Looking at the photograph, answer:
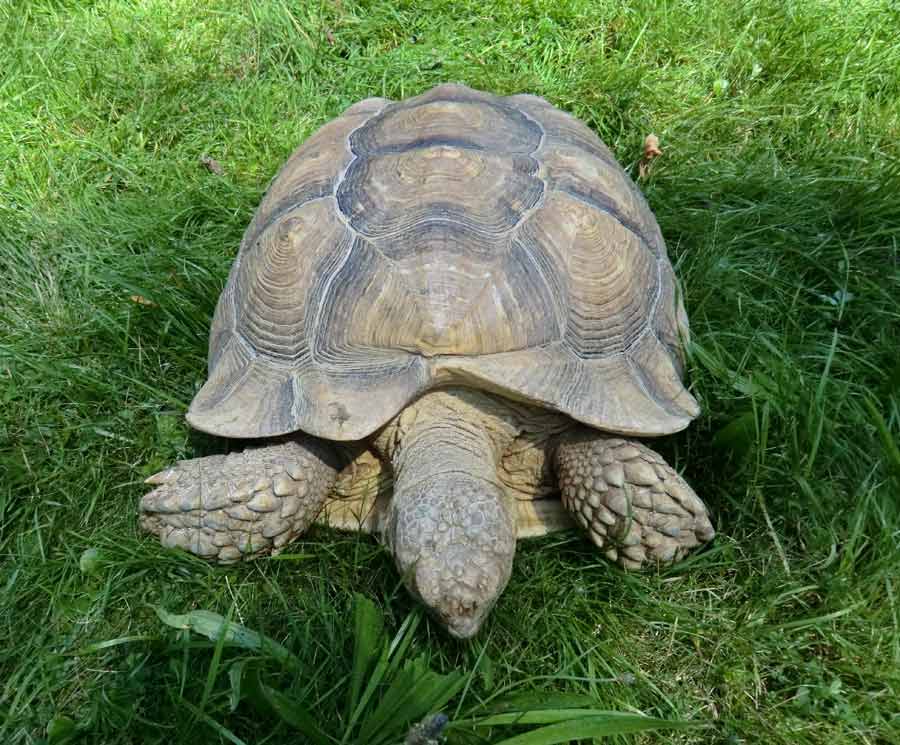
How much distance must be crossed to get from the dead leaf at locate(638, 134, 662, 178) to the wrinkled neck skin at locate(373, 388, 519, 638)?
2.02 metres

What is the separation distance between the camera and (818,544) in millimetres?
2381

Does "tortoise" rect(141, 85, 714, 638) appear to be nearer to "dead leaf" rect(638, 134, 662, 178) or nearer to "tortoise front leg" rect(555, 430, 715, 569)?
"tortoise front leg" rect(555, 430, 715, 569)

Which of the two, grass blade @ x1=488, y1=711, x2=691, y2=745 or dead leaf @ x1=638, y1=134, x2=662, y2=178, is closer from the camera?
grass blade @ x1=488, y1=711, x2=691, y2=745

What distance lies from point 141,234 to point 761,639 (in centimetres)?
337

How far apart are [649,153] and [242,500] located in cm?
285

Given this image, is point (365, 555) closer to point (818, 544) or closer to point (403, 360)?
point (403, 360)

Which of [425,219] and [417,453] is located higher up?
[425,219]

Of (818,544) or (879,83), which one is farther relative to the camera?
(879,83)

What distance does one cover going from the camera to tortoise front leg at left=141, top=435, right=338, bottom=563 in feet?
8.13

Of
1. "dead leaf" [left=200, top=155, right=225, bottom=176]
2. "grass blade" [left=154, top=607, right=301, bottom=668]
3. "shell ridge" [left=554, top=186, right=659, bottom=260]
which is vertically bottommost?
"grass blade" [left=154, top=607, right=301, bottom=668]

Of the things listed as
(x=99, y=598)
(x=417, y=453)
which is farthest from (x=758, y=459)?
(x=99, y=598)

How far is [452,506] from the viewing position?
2156 millimetres

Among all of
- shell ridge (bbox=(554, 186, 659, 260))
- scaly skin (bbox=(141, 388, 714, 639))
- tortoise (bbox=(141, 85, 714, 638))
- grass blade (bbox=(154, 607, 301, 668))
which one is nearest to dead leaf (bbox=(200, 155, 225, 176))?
tortoise (bbox=(141, 85, 714, 638))

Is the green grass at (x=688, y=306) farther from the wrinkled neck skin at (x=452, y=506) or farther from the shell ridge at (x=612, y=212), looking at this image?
the shell ridge at (x=612, y=212)
